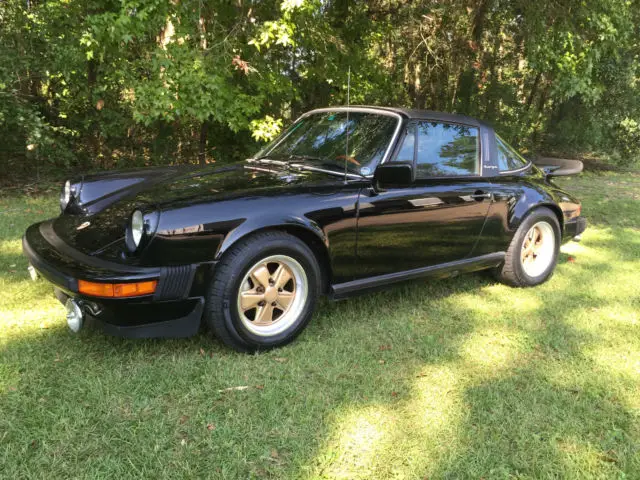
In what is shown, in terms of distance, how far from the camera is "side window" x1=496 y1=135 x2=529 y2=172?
420 cm

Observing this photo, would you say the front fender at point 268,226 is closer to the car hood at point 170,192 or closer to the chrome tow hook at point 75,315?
the car hood at point 170,192

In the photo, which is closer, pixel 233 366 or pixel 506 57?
pixel 233 366

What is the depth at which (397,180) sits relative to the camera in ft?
10.4

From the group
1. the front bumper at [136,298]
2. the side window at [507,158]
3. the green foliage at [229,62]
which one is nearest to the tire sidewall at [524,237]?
the side window at [507,158]

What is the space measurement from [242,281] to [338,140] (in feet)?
4.69

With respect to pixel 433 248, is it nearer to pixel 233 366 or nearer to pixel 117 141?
pixel 233 366

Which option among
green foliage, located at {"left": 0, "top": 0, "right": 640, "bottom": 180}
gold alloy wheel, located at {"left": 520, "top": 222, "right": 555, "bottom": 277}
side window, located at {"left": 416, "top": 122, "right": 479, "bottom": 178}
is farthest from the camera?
green foliage, located at {"left": 0, "top": 0, "right": 640, "bottom": 180}

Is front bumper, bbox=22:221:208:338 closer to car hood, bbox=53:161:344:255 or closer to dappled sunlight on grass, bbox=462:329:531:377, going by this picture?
car hood, bbox=53:161:344:255

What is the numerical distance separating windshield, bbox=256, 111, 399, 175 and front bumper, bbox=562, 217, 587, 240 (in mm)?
2216

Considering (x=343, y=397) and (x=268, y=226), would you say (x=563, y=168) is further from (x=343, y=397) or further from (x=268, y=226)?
(x=343, y=397)

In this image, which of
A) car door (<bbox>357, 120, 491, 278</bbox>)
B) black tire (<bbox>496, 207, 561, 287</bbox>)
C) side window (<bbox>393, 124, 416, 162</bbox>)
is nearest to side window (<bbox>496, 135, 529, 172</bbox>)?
car door (<bbox>357, 120, 491, 278</bbox>)

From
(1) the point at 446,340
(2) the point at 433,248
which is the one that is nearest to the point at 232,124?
(2) the point at 433,248

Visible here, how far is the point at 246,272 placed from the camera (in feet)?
9.26

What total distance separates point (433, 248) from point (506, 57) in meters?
12.3
